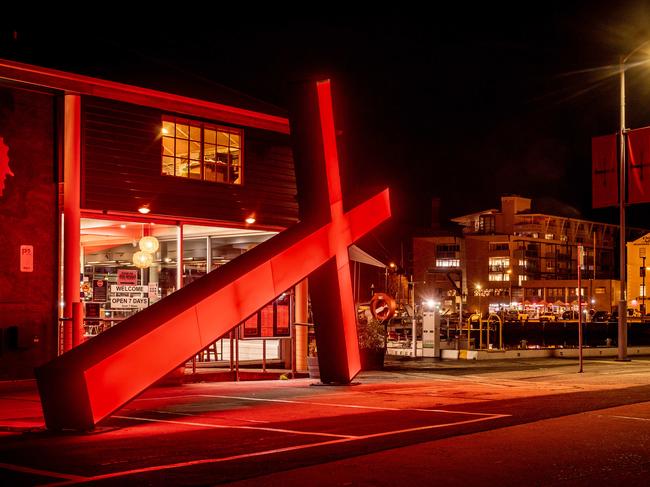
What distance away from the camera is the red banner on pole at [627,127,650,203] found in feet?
80.2

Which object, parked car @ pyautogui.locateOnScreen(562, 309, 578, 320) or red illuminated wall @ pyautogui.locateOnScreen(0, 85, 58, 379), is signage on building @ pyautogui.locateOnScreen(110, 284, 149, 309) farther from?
parked car @ pyautogui.locateOnScreen(562, 309, 578, 320)

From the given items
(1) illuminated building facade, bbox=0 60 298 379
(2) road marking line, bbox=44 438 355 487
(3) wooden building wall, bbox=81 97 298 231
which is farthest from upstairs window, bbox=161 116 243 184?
(2) road marking line, bbox=44 438 355 487

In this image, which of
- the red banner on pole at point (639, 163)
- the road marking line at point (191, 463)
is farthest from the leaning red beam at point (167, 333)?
the red banner on pole at point (639, 163)

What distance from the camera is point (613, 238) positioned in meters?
122

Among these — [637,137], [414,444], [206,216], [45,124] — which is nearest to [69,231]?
[45,124]

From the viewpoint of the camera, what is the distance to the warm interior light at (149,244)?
67.7ft

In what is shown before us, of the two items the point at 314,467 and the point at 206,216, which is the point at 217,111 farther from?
the point at 314,467

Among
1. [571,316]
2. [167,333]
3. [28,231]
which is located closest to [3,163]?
[28,231]

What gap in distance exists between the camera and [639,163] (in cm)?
2459

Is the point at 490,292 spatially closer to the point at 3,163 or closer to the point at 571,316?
the point at 571,316

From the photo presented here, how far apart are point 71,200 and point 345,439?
9.22 m

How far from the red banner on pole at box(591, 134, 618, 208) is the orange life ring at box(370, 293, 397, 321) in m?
8.98

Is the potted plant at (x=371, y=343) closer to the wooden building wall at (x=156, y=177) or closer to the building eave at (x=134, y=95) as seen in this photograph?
the wooden building wall at (x=156, y=177)

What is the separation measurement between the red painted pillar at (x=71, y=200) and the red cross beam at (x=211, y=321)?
16.0ft
